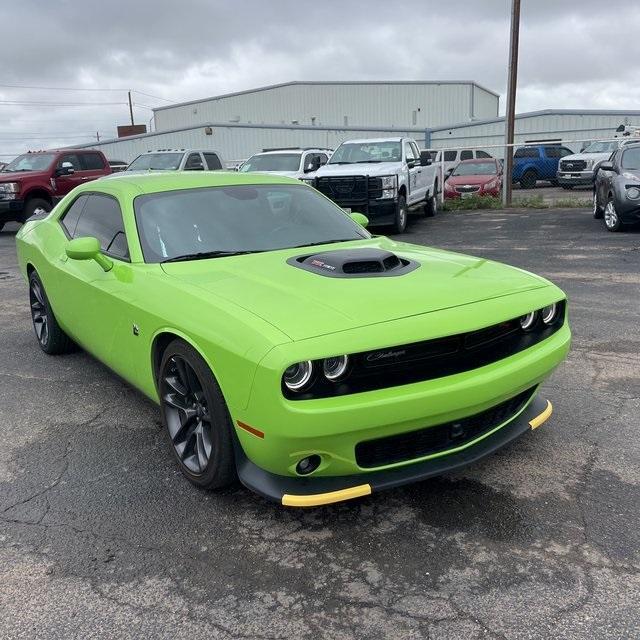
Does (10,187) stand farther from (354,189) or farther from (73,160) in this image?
(354,189)

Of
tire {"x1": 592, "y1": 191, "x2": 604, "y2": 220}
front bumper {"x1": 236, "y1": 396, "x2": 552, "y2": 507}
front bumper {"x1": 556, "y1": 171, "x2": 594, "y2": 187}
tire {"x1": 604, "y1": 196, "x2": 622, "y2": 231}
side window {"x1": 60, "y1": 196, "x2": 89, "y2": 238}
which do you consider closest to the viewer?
front bumper {"x1": 236, "y1": 396, "x2": 552, "y2": 507}

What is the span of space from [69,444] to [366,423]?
2.10 metres

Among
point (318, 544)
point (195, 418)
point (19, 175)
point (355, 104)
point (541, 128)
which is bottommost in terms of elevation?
point (318, 544)

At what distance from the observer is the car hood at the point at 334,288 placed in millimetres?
2623

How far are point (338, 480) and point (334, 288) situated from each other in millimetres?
871

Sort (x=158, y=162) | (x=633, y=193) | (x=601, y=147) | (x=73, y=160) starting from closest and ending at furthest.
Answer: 1. (x=633, y=193)
2. (x=73, y=160)
3. (x=158, y=162)
4. (x=601, y=147)

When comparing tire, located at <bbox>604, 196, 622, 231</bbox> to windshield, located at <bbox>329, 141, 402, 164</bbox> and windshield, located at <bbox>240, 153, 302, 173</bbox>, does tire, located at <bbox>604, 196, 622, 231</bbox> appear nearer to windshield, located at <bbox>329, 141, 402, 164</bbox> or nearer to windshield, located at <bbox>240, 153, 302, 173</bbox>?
windshield, located at <bbox>329, 141, 402, 164</bbox>

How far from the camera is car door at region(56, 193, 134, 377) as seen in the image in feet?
11.8

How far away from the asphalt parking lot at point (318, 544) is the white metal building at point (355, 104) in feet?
134

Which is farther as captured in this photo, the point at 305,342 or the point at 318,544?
the point at 318,544

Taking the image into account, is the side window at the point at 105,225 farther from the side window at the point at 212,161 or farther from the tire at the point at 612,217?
the side window at the point at 212,161

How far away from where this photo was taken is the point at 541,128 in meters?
31.7

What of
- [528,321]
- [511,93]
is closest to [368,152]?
[511,93]

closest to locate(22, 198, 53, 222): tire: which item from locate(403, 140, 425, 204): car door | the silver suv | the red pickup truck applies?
the red pickup truck
